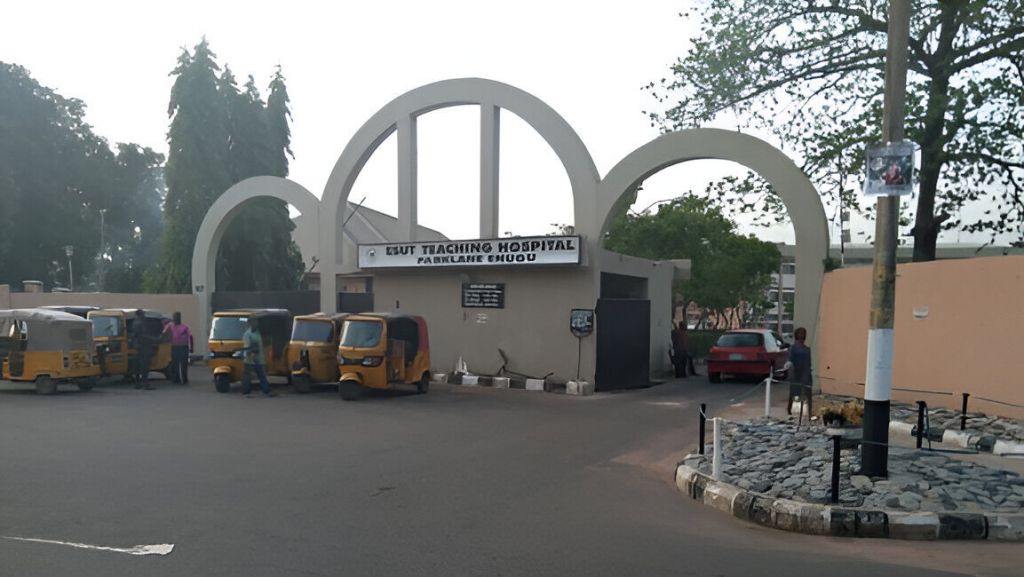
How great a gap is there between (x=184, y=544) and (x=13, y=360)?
13486mm

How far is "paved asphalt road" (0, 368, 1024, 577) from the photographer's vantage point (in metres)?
6.00

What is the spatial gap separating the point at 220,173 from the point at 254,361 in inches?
840

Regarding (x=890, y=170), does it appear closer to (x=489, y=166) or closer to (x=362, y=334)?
(x=362, y=334)

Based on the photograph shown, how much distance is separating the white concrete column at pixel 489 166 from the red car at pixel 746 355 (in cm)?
716

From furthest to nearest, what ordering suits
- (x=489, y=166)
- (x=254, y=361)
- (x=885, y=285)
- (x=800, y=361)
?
(x=489, y=166) → (x=254, y=361) → (x=800, y=361) → (x=885, y=285)

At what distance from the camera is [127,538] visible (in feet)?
21.3

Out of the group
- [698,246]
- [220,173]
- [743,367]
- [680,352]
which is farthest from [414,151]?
[698,246]

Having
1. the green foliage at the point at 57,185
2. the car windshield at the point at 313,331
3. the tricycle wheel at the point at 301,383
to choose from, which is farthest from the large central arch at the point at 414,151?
the green foliage at the point at 57,185

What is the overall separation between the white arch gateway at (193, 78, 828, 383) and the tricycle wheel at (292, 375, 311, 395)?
542 centimetres

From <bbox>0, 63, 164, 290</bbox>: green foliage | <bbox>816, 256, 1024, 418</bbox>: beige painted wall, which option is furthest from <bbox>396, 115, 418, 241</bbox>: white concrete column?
<bbox>0, 63, 164, 290</bbox>: green foliage

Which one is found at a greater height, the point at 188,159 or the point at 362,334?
the point at 188,159

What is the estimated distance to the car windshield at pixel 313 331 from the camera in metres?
18.1

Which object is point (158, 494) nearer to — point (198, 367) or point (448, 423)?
point (448, 423)

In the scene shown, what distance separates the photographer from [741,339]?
22016 mm
